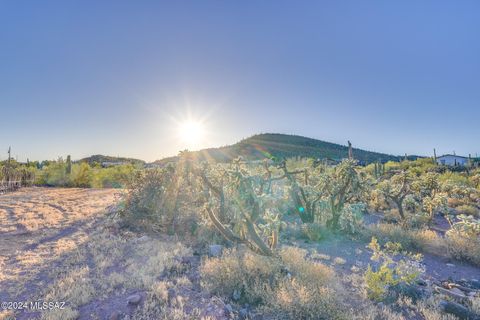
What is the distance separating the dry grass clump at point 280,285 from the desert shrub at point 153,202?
464 cm

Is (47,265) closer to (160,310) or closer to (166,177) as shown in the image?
(160,310)

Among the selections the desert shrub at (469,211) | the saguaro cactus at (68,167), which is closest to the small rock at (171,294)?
the desert shrub at (469,211)

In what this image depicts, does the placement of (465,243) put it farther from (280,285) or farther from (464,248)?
(280,285)

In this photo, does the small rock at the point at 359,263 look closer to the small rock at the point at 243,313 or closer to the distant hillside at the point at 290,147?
the small rock at the point at 243,313

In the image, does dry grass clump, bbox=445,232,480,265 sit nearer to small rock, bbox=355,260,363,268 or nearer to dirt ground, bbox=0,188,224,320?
small rock, bbox=355,260,363,268

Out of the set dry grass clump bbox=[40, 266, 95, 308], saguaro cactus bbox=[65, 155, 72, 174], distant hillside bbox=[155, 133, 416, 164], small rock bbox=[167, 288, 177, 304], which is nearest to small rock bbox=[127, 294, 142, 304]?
small rock bbox=[167, 288, 177, 304]

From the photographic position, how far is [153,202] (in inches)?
420

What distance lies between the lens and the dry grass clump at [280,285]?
15.0 ft

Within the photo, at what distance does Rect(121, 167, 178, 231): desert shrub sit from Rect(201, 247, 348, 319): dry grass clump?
4642mm

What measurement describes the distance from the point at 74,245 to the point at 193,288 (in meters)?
4.84

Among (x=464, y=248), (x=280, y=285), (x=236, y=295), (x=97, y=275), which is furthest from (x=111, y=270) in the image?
A: (x=464, y=248)

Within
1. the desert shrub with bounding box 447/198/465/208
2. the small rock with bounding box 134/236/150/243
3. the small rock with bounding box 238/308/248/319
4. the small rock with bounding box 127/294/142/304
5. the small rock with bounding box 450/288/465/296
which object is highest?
the desert shrub with bounding box 447/198/465/208

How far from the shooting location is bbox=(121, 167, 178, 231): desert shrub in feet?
34.3

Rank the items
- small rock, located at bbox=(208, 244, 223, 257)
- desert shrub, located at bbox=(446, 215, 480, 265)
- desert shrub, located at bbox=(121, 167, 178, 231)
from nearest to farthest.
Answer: small rock, located at bbox=(208, 244, 223, 257) → desert shrub, located at bbox=(446, 215, 480, 265) → desert shrub, located at bbox=(121, 167, 178, 231)
